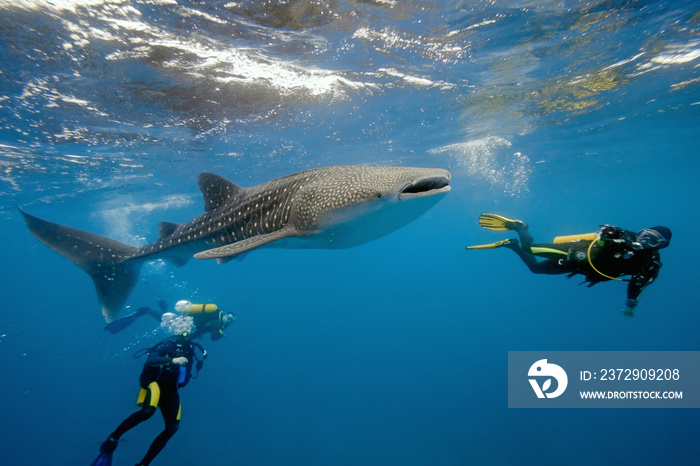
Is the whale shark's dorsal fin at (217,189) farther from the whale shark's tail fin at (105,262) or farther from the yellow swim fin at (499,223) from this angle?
the yellow swim fin at (499,223)

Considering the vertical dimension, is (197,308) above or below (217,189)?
below

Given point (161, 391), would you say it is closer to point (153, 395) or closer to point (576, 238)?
point (153, 395)

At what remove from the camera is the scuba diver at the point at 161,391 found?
5.30 meters

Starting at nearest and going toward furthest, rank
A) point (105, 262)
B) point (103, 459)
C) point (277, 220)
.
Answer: point (277, 220) < point (103, 459) < point (105, 262)

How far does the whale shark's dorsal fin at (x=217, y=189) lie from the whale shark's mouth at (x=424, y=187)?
3.51m

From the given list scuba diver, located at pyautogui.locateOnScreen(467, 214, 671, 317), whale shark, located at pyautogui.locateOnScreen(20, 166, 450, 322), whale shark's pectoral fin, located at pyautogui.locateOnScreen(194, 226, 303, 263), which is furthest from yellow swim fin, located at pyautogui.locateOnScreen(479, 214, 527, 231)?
whale shark's pectoral fin, located at pyautogui.locateOnScreen(194, 226, 303, 263)

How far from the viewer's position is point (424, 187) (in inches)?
134

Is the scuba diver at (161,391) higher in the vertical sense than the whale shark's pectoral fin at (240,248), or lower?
lower

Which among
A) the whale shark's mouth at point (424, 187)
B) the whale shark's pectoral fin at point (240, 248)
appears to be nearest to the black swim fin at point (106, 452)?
the whale shark's pectoral fin at point (240, 248)

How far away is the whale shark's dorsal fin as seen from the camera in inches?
225

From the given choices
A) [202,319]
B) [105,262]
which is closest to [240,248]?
[105,262]

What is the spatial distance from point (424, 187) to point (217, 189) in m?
3.96

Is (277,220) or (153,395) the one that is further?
(153,395)

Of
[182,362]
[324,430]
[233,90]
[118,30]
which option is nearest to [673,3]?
[233,90]
